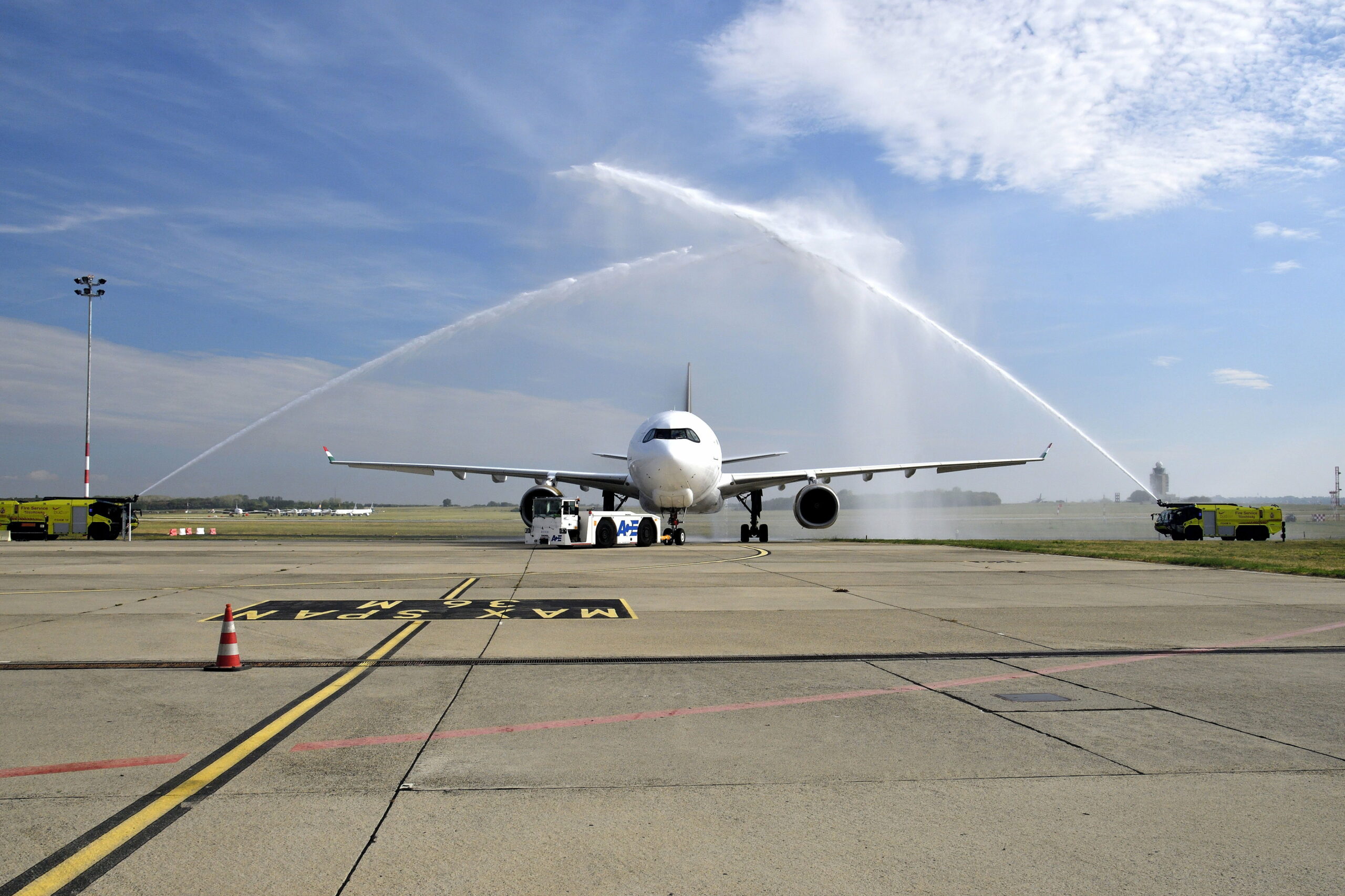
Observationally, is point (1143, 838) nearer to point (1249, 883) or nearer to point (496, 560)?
point (1249, 883)

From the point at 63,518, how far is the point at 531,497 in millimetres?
20979

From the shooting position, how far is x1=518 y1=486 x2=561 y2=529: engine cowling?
115 feet

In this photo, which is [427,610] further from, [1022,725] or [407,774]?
[1022,725]

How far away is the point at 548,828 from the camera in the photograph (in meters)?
4.56

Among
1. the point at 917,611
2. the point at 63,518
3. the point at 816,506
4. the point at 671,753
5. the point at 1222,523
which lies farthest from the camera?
the point at 1222,523

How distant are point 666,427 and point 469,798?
28.0m

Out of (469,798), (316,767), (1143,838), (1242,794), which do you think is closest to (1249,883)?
(1143,838)

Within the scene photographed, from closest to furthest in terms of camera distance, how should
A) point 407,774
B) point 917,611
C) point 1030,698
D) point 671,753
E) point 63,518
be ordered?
1. point 407,774
2. point 671,753
3. point 1030,698
4. point 917,611
5. point 63,518

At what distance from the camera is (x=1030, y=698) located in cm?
786

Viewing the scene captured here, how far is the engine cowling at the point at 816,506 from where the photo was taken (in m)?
35.7

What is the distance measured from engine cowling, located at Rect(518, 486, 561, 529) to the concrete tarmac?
21168 millimetres

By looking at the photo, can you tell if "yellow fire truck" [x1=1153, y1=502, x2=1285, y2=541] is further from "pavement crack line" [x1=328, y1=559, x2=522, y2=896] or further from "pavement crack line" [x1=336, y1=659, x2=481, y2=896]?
"pavement crack line" [x1=336, y1=659, x2=481, y2=896]

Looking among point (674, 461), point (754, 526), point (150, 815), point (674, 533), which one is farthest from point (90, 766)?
point (754, 526)

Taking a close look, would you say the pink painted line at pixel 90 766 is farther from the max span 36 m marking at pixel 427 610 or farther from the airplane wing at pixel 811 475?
the airplane wing at pixel 811 475
